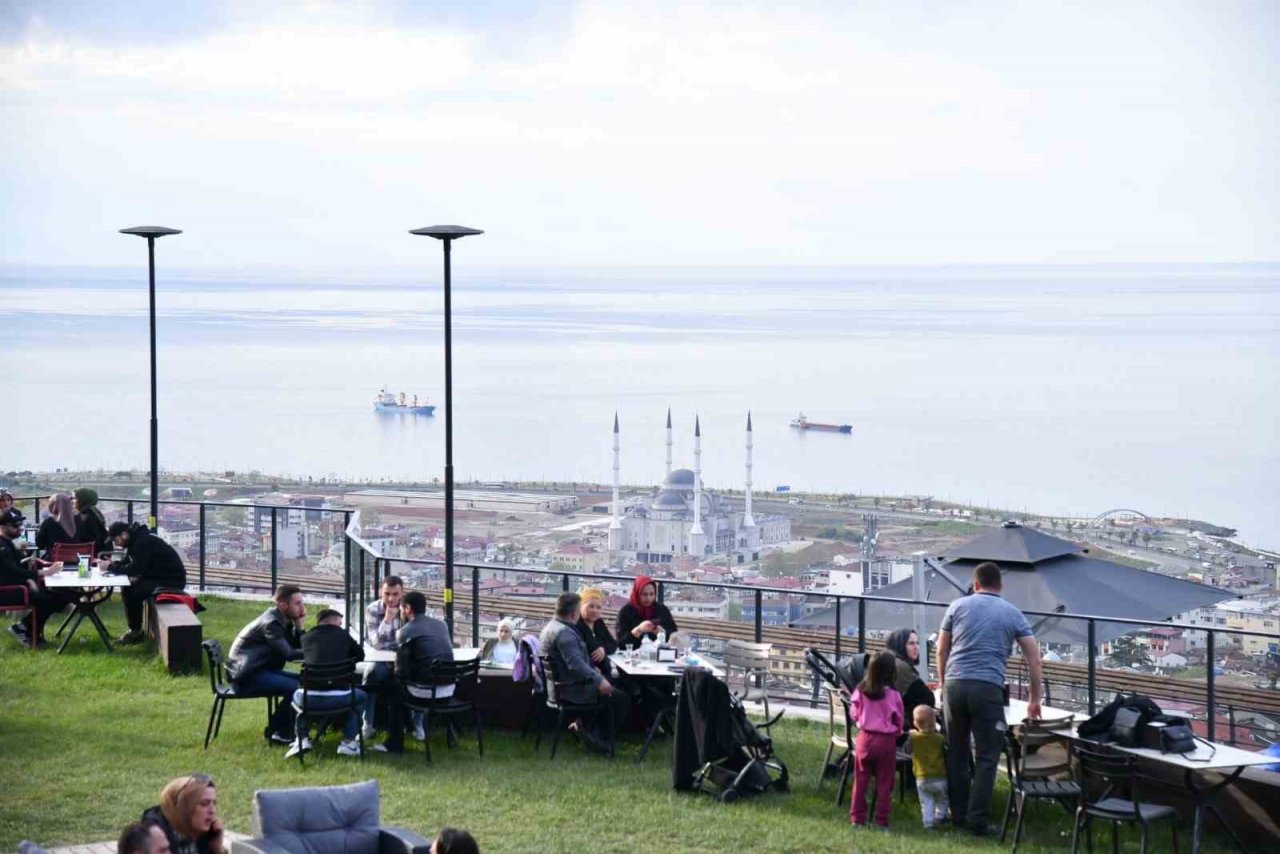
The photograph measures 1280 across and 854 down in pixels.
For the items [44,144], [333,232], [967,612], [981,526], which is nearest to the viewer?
[967,612]

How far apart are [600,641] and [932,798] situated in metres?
3.00

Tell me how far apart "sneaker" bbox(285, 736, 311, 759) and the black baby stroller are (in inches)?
104

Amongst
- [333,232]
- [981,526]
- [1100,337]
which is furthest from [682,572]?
[1100,337]

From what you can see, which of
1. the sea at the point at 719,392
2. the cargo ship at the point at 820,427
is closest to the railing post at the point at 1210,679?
the sea at the point at 719,392

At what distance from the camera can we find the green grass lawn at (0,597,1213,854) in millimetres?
9562

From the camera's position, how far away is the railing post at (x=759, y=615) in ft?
45.2

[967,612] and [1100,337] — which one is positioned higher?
[1100,337]

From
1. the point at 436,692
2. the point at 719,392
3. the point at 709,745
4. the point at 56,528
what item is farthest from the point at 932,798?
the point at 719,392

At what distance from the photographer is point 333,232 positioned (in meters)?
138

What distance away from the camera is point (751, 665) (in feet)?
40.4

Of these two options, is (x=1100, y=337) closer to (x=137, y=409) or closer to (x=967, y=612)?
(x=137, y=409)

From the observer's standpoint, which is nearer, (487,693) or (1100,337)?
(487,693)

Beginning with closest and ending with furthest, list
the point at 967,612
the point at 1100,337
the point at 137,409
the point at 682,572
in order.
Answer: the point at 967,612
the point at 682,572
the point at 137,409
the point at 1100,337

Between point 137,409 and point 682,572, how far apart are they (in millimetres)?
48977
